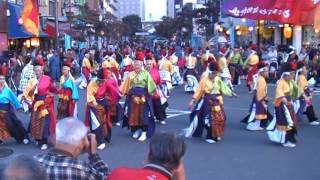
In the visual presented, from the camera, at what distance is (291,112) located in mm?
9820

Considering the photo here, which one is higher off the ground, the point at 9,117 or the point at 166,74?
the point at 166,74

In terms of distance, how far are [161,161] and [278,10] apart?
1581cm

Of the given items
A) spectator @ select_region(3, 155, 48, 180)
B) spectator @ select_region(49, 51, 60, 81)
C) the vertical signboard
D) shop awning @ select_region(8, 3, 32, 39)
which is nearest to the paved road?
spectator @ select_region(3, 155, 48, 180)

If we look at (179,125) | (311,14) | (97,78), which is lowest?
(179,125)

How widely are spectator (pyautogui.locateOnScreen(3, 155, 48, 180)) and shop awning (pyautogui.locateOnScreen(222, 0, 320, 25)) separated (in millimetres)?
12035

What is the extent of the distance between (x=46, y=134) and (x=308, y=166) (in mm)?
4653

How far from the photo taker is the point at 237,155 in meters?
9.29

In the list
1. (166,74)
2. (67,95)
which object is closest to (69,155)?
(67,95)

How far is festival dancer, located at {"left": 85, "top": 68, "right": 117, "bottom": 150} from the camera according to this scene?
33.1 feet

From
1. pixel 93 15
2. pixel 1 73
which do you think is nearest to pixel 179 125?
pixel 1 73

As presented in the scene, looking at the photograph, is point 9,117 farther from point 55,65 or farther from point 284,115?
point 55,65

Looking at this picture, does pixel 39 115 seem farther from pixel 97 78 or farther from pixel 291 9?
pixel 291 9

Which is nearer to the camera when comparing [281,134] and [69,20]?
[281,134]

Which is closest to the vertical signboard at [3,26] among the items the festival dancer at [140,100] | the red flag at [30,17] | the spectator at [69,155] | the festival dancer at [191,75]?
the red flag at [30,17]
